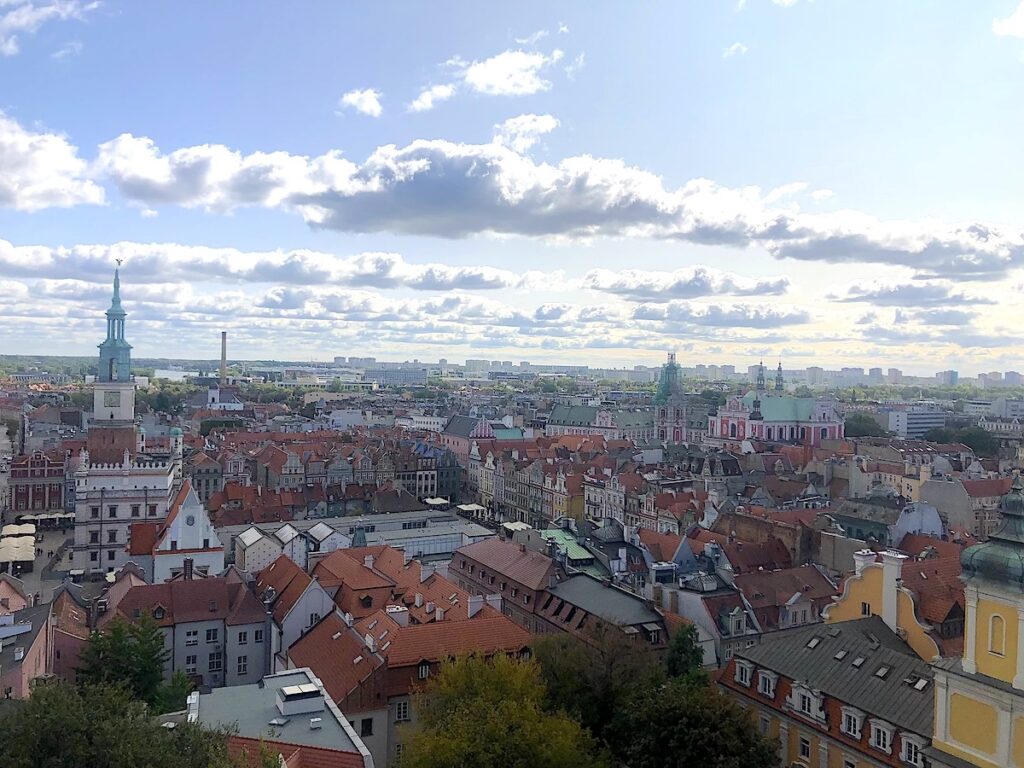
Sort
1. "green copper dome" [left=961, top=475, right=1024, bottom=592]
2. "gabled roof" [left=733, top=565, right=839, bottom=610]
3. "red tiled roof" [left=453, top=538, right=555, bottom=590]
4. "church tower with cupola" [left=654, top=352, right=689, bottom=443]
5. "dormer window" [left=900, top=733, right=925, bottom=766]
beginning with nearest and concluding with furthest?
"green copper dome" [left=961, top=475, right=1024, bottom=592] → "dormer window" [left=900, top=733, right=925, bottom=766] → "gabled roof" [left=733, top=565, right=839, bottom=610] → "red tiled roof" [left=453, top=538, right=555, bottom=590] → "church tower with cupola" [left=654, top=352, right=689, bottom=443]

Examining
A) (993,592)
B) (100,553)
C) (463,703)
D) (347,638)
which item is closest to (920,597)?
(993,592)

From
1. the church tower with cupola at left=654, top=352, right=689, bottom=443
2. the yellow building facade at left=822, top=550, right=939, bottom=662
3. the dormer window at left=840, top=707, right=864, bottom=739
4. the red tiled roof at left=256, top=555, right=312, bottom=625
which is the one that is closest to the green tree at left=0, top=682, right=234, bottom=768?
the dormer window at left=840, top=707, right=864, bottom=739

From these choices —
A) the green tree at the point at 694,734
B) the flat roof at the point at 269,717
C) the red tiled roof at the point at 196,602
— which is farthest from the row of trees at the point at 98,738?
the red tiled roof at the point at 196,602

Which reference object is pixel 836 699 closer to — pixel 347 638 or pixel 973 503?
pixel 347 638

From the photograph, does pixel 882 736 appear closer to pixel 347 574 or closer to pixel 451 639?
pixel 451 639

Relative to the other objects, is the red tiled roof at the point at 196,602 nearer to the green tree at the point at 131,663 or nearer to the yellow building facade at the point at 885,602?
the green tree at the point at 131,663

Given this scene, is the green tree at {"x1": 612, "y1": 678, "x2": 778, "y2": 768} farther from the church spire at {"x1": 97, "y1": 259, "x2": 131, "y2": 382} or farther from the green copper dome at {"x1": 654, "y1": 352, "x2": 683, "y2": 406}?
the green copper dome at {"x1": 654, "y1": 352, "x2": 683, "y2": 406}

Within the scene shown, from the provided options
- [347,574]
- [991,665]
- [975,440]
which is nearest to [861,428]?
[975,440]

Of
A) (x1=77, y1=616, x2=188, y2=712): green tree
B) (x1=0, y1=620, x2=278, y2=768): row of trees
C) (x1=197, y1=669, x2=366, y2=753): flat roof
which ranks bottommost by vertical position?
(x1=77, y1=616, x2=188, y2=712): green tree

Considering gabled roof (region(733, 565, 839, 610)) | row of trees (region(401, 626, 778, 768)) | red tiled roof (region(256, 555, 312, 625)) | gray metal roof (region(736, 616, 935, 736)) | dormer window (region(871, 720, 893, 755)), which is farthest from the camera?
gabled roof (region(733, 565, 839, 610))
